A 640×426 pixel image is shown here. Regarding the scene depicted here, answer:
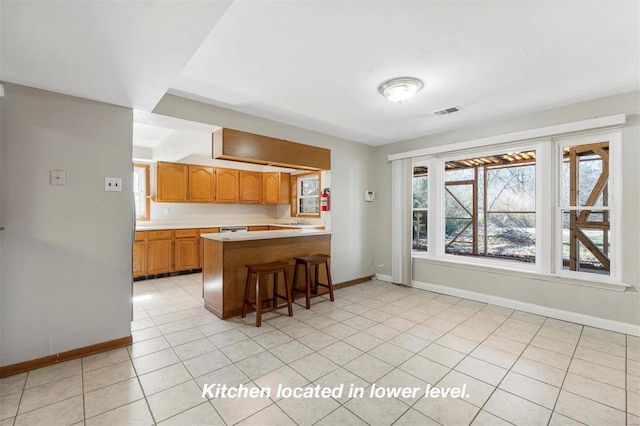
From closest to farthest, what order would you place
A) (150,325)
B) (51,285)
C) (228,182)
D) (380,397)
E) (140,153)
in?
(380,397) → (51,285) → (150,325) → (140,153) → (228,182)

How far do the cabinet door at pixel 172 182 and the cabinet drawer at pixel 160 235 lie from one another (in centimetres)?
67

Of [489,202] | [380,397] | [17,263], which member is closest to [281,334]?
[380,397]

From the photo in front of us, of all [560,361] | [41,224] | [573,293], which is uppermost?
[41,224]

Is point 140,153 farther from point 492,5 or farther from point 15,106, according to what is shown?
point 492,5

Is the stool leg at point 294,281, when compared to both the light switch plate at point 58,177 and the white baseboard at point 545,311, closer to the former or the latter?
the white baseboard at point 545,311

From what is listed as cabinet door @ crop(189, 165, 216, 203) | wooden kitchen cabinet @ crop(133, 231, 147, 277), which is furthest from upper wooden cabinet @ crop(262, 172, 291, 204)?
wooden kitchen cabinet @ crop(133, 231, 147, 277)

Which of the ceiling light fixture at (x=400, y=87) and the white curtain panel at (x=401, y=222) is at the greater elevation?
the ceiling light fixture at (x=400, y=87)

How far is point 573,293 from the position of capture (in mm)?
3186

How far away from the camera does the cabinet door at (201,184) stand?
18.6 feet

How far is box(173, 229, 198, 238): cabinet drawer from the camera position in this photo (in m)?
5.20

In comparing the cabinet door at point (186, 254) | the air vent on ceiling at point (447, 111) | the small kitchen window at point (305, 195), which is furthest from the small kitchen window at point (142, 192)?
the air vent on ceiling at point (447, 111)

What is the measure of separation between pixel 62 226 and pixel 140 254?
2779 millimetres

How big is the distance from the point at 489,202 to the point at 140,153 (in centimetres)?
617

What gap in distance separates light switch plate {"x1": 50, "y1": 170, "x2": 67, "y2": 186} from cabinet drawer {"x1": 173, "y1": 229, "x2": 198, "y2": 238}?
298 centimetres
